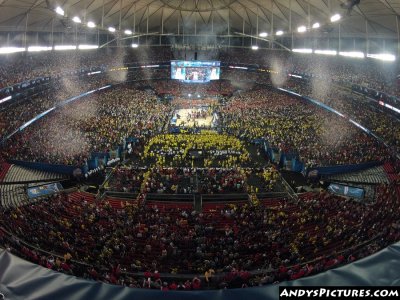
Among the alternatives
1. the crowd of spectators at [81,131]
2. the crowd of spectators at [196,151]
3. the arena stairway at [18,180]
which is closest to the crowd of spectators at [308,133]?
the crowd of spectators at [196,151]

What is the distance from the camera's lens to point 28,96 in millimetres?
40531

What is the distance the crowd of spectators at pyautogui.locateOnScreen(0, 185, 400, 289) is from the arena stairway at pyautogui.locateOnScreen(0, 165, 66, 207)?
8.01 ft

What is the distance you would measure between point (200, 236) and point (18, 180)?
53.9ft

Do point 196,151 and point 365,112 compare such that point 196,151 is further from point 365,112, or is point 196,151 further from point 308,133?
point 365,112

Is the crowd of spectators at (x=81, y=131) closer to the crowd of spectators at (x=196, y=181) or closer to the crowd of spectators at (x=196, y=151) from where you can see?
the crowd of spectators at (x=196, y=151)

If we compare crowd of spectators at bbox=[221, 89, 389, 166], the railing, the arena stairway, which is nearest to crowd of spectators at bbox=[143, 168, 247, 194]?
crowd of spectators at bbox=[221, 89, 389, 166]

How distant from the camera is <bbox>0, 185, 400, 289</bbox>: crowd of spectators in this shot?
12.8 meters

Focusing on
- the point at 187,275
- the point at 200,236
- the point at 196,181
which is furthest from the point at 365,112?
the point at 187,275

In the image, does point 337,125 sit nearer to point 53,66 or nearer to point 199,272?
point 199,272

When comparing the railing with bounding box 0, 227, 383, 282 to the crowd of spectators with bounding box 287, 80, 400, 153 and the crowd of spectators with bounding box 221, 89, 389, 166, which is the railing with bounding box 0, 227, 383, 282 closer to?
the crowd of spectators with bounding box 221, 89, 389, 166

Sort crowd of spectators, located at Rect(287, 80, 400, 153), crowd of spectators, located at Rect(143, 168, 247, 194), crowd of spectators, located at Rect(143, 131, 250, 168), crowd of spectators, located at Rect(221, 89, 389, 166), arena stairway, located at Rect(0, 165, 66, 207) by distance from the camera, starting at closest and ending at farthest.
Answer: arena stairway, located at Rect(0, 165, 66, 207), crowd of spectators, located at Rect(143, 168, 247, 194), crowd of spectators, located at Rect(221, 89, 389, 166), crowd of spectators, located at Rect(143, 131, 250, 168), crowd of spectators, located at Rect(287, 80, 400, 153)

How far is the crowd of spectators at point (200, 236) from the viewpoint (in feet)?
42.1

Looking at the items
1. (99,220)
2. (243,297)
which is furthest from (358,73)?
(243,297)

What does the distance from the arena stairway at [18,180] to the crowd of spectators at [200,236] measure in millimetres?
2442
